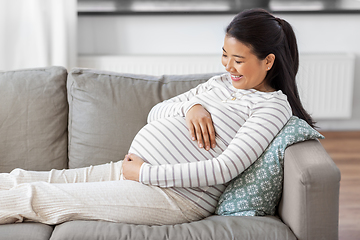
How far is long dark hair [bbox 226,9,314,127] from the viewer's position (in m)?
1.37

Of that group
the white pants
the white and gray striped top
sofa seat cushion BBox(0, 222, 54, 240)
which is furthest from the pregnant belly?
sofa seat cushion BBox(0, 222, 54, 240)

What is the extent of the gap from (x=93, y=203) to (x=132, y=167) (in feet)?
0.53

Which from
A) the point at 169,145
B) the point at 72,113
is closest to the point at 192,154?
the point at 169,145

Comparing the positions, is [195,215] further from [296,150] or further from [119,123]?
[119,123]

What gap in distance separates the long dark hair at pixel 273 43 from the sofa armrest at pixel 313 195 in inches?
11.7

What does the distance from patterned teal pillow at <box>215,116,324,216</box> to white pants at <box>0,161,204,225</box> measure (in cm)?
12

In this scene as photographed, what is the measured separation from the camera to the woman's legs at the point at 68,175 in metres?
1.41

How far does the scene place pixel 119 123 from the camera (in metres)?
1.67

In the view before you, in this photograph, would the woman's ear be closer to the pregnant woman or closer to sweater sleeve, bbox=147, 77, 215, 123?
the pregnant woman

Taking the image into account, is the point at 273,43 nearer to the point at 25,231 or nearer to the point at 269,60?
the point at 269,60

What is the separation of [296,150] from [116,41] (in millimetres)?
2083

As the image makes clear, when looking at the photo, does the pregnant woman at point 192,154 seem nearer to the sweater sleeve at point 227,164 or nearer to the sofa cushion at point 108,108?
the sweater sleeve at point 227,164

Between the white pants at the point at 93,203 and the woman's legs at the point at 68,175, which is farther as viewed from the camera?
the woman's legs at the point at 68,175

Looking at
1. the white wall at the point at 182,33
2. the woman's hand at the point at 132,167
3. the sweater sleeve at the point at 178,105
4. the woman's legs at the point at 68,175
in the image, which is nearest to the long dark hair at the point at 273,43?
the sweater sleeve at the point at 178,105
